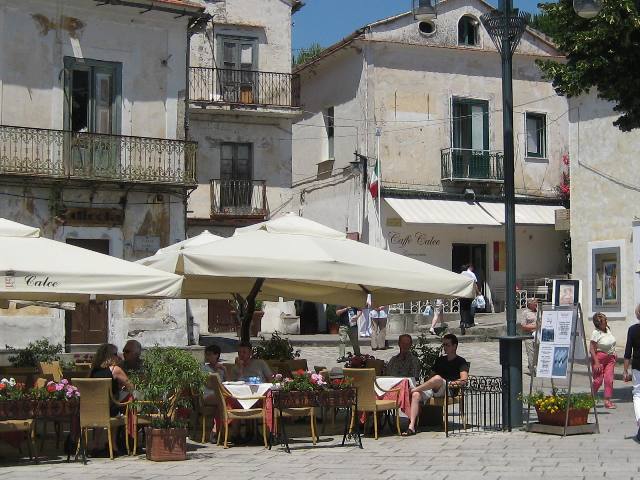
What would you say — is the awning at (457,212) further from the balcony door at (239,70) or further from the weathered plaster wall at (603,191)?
the weathered plaster wall at (603,191)

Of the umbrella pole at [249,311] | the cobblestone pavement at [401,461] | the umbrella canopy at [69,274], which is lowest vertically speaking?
the cobblestone pavement at [401,461]

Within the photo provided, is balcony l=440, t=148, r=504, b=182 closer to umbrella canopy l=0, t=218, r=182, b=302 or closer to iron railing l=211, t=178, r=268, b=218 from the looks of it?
iron railing l=211, t=178, r=268, b=218

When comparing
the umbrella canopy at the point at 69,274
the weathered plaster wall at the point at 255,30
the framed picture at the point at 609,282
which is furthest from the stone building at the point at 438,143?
the umbrella canopy at the point at 69,274

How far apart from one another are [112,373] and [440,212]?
22277mm

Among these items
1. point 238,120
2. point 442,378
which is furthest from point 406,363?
point 238,120

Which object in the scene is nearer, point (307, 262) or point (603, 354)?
point (307, 262)

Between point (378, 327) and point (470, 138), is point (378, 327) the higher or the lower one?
the lower one

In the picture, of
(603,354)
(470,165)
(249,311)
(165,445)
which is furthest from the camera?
(470,165)

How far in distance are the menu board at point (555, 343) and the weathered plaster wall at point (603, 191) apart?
10.1 m

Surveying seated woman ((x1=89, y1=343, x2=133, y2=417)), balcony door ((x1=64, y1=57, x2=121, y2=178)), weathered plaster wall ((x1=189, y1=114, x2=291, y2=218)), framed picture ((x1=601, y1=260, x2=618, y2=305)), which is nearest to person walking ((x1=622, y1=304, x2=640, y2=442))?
seated woman ((x1=89, y1=343, x2=133, y2=417))

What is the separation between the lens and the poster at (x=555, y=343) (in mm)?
12883

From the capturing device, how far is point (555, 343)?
1307 cm

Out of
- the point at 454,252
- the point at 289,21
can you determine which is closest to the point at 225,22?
the point at 289,21

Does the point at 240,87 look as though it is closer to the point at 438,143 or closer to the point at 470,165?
the point at 438,143
